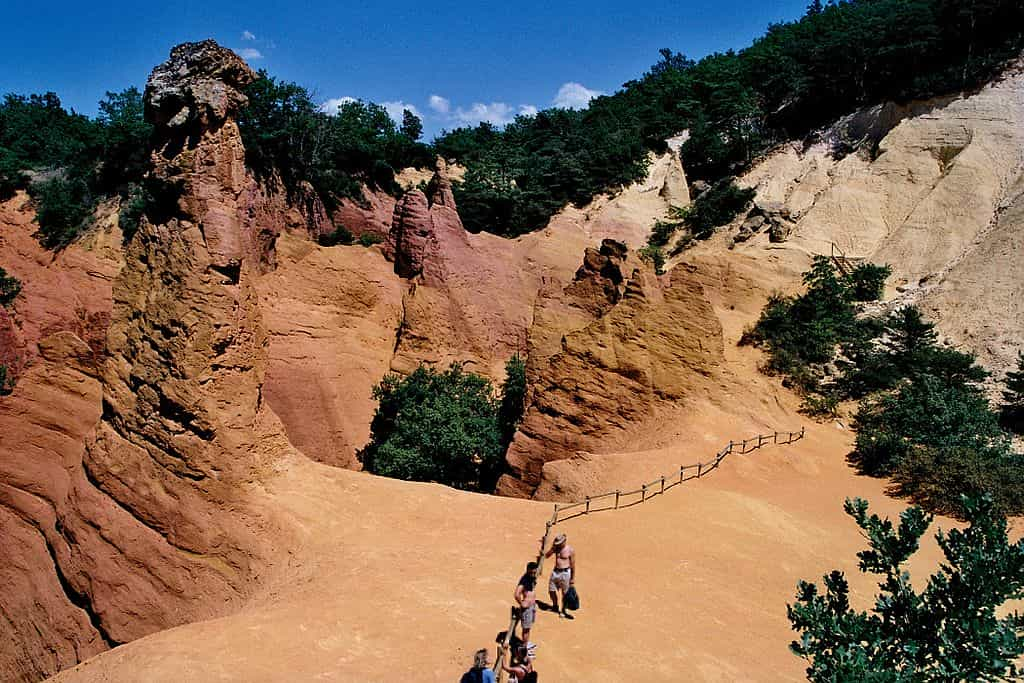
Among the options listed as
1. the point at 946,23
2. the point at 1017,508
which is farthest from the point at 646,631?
the point at 946,23

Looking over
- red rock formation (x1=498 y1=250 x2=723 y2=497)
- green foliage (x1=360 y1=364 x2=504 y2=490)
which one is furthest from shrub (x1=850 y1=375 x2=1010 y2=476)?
green foliage (x1=360 y1=364 x2=504 y2=490)

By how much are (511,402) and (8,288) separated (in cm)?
1511

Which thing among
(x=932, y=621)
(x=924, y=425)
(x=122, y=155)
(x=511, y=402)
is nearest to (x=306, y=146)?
(x=122, y=155)

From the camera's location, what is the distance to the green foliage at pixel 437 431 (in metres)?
16.2

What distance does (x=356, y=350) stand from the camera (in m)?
21.4

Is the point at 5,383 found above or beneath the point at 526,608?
above

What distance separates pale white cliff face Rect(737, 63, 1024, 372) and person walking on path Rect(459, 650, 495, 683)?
19714mm

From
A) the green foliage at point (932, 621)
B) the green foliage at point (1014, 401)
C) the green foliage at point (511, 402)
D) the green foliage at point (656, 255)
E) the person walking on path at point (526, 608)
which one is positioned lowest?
the person walking on path at point (526, 608)

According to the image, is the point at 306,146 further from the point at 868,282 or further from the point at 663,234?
the point at 868,282

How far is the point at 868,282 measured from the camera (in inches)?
960

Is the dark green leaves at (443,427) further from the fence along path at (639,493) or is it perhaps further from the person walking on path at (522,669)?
the person walking on path at (522,669)

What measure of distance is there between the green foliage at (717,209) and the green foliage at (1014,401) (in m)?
16.2

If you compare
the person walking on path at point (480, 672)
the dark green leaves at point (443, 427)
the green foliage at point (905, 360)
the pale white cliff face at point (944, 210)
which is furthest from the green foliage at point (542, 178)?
the person walking on path at point (480, 672)

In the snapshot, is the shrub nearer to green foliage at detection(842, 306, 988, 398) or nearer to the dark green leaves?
green foliage at detection(842, 306, 988, 398)
